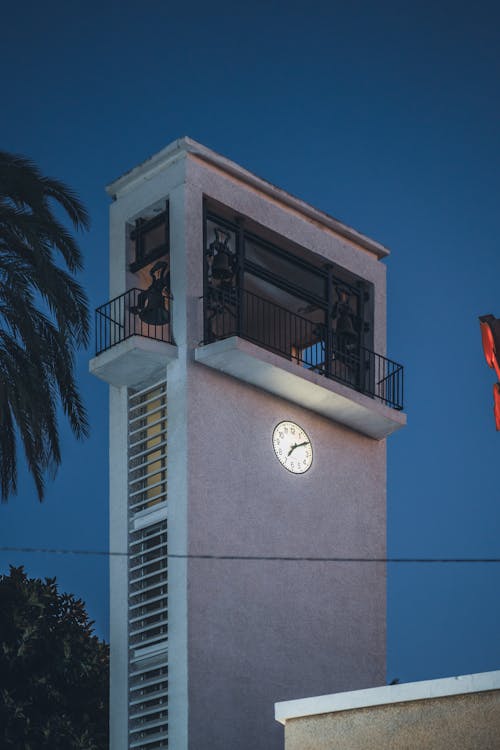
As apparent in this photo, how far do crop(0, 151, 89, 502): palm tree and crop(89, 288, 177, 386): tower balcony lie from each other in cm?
60

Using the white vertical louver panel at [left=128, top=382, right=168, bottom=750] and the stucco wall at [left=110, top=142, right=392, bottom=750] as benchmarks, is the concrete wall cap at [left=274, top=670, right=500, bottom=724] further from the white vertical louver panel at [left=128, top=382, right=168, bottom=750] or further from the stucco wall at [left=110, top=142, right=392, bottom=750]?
the white vertical louver panel at [left=128, top=382, right=168, bottom=750]

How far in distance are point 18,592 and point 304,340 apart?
7.74 metres

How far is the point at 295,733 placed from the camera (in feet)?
57.0

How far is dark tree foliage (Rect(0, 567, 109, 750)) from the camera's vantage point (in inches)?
928

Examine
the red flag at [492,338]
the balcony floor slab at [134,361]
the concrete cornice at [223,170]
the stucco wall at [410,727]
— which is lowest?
the stucco wall at [410,727]

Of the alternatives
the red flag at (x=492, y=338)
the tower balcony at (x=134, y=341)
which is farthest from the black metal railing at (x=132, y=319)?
the red flag at (x=492, y=338)

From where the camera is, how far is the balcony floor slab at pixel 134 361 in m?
23.2

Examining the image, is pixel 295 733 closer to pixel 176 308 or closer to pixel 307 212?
pixel 176 308

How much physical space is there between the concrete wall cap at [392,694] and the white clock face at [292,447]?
765cm

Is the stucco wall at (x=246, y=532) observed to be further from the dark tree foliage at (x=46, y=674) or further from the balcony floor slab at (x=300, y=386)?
the dark tree foliage at (x=46, y=674)

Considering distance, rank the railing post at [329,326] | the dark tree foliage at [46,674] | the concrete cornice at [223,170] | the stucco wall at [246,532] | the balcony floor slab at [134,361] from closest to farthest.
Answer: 1. the stucco wall at [246,532]
2. the balcony floor slab at [134,361]
3. the dark tree foliage at [46,674]
4. the concrete cornice at [223,170]
5. the railing post at [329,326]

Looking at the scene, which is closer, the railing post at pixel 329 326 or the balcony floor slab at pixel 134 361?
the balcony floor slab at pixel 134 361

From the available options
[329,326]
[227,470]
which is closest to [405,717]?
Result: [227,470]

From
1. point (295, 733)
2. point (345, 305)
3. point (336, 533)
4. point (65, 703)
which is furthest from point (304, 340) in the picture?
point (295, 733)
